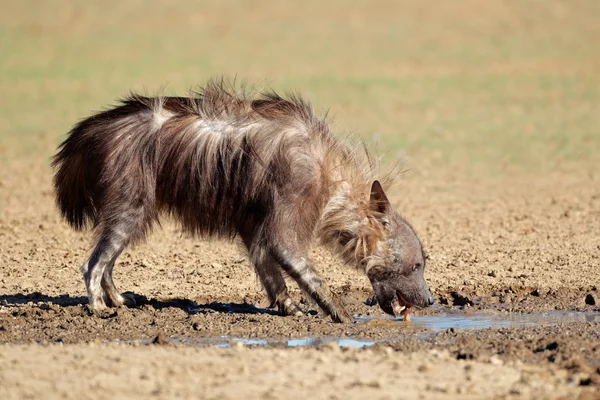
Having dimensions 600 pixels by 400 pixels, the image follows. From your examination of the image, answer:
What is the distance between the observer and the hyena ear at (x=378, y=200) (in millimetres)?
8219

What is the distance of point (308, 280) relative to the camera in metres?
8.12

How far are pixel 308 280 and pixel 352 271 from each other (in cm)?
192

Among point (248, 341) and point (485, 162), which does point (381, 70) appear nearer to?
point (485, 162)

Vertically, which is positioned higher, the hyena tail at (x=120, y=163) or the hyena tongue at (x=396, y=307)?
the hyena tail at (x=120, y=163)

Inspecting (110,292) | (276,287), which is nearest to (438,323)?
(276,287)

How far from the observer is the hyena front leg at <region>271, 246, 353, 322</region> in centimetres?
809

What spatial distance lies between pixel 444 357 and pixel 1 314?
12.0ft

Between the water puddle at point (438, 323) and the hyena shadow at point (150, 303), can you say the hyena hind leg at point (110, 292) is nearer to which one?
the hyena shadow at point (150, 303)

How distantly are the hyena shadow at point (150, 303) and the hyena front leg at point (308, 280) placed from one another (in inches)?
30.1

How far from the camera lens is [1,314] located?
330 inches

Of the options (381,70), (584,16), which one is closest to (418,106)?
(381,70)

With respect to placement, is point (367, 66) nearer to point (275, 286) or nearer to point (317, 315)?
point (275, 286)

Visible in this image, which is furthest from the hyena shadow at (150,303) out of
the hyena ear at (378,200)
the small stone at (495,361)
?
the small stone at (495,361)

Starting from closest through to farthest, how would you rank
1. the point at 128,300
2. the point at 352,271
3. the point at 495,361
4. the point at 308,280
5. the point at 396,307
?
the point at 495,361
the point at 308,280
the point at 396,307
the point at 128,300
the point at 352,271
